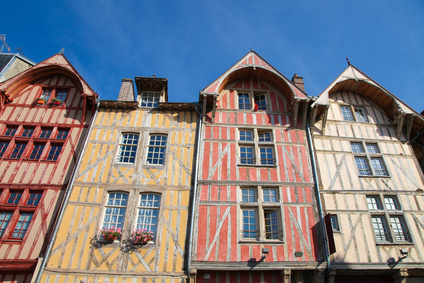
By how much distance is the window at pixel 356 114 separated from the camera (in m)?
13.7

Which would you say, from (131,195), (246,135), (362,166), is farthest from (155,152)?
(362,166)

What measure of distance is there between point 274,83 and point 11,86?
38.1 feet

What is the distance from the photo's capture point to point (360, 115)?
1391cm

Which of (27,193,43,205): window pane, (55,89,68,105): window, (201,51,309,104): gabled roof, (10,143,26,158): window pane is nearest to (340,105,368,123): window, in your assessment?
(201,51,309,104): gabled roof

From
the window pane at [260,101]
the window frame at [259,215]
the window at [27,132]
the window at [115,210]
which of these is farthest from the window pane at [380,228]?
the window at [27,132]

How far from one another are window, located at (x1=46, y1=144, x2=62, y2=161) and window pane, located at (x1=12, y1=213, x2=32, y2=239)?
2.29 m

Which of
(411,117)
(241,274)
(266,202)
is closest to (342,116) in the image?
(411,117)

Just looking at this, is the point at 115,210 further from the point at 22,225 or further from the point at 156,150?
the point at 22,225

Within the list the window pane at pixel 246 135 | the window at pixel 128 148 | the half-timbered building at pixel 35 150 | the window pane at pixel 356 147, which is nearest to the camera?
the half-timbered building at pixel 35 150

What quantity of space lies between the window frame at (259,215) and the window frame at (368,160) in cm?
391

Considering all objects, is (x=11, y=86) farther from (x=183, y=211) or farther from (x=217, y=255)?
(x=217, y=255)

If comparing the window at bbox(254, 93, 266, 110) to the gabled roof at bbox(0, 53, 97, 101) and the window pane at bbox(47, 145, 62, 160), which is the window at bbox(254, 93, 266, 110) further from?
the window pane at bbox(47, 145, 62, 160)

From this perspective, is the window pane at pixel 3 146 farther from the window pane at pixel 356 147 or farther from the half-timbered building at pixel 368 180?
the window pane at pixel 356 147

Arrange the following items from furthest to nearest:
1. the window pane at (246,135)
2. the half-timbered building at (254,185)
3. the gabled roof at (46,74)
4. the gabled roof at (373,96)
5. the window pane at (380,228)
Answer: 1. the gabled roof at (373,96)
2. the gabled roof at (46,74)
3. the window pane at (246,135)
4. the window pane at (380,228)
5. the half-timbered building at (254,185)
